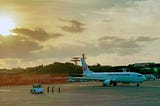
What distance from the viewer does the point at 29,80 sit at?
445ft

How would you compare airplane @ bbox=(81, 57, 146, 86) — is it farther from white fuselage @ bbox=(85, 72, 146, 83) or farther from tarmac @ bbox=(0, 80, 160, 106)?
tarmac @ bbox=(0, 80, 160, 106)

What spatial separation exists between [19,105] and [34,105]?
65.4 inches

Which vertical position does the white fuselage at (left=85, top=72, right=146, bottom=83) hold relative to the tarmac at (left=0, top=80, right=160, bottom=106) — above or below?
above

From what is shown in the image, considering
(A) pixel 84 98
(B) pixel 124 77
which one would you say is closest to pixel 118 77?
(B) pixel 124 77

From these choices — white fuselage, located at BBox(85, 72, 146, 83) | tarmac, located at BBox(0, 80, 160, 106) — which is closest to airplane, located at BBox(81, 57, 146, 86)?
white fuselage, located at BBox(85, 72, 146, 83)

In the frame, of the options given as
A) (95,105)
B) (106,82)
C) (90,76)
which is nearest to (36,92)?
(95,105)

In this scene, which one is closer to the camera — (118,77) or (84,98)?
(84,98)

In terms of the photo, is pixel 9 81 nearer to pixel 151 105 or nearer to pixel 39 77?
pixel 39 77

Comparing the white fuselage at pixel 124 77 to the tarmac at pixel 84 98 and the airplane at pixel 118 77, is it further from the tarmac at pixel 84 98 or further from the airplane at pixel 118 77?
the tarmac at pixel 84 98

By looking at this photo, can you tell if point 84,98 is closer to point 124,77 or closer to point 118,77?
point 124,77

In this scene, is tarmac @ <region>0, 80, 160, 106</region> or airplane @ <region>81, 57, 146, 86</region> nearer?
tarmac @ <region>0, 80, 160, 106</region>

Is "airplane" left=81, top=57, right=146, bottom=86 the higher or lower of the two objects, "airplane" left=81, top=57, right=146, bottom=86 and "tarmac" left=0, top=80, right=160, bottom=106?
the higher

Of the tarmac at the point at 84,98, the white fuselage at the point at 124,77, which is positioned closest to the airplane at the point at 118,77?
the white fuselage at the point at 124,77

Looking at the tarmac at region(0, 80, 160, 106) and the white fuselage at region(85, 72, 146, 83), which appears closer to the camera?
the tarmac at region(0, 80, 160, 106)
